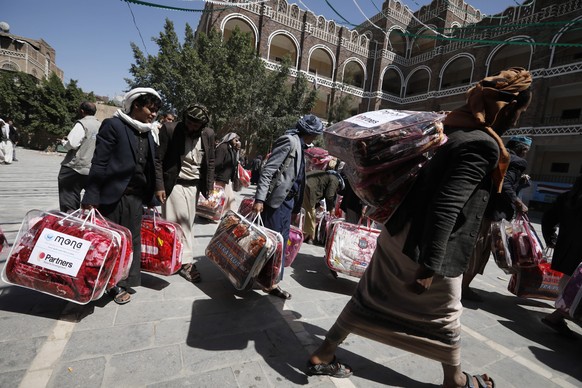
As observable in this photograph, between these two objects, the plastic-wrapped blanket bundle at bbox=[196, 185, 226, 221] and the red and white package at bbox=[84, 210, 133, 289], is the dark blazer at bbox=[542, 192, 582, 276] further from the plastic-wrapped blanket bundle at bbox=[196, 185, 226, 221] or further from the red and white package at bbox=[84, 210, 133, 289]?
the plastic-wrapped blanket bundle at bbox=[196, 185, 226, 221]

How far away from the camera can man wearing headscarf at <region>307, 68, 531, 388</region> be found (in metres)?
1.50

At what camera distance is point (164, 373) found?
187 centimetres

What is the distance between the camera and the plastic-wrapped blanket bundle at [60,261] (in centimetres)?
215

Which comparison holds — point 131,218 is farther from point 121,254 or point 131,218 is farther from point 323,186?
point 323,186

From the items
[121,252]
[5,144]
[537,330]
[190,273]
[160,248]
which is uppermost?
[5,144]

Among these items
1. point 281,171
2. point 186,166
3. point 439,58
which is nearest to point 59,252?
point 186,166

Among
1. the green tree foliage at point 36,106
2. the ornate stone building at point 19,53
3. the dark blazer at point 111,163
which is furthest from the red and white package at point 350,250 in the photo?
the ornate stone building at point 19,53

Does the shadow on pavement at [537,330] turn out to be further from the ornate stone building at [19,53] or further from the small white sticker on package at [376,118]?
the ornate stone building at [19,53]

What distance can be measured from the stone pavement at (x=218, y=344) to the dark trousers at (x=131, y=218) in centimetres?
21

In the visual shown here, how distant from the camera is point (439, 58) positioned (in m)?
23.6

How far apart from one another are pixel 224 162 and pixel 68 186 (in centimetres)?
253

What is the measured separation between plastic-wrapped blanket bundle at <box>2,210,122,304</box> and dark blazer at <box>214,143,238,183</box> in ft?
11.3

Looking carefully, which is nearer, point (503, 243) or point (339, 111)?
point (503, 243)

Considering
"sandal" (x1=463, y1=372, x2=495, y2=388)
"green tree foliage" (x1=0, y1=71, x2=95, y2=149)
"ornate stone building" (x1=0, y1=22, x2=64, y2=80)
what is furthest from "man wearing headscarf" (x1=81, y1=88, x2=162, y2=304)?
"ornate stone building" (x1=0, y1=22, x2=64, y2=80)
